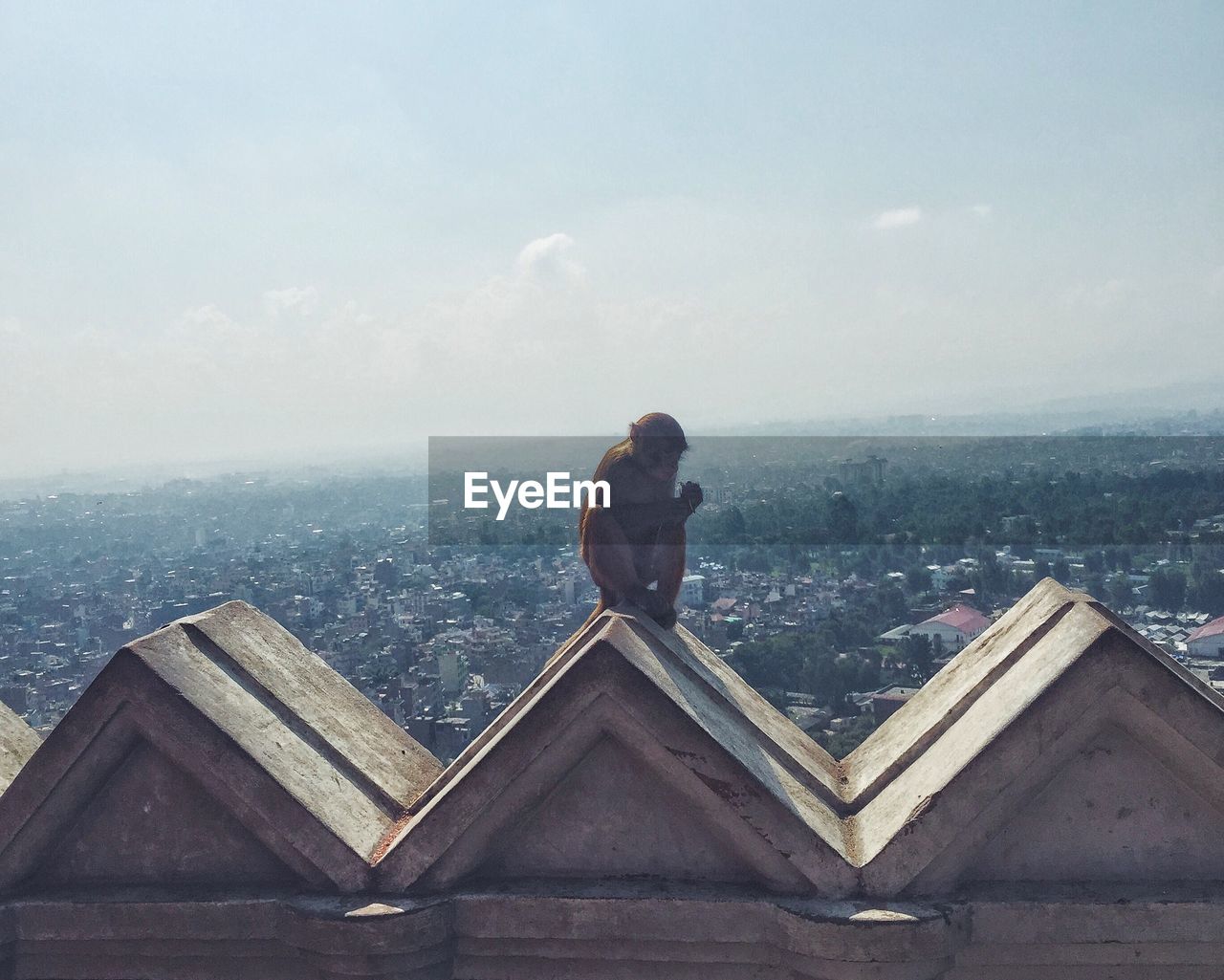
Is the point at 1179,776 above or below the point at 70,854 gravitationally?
above

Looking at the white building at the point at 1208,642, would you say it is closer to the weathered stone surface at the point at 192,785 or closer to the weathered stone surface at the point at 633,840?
the weathered stone surface at the point at 633,840

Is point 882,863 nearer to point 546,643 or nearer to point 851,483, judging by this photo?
point 546,643

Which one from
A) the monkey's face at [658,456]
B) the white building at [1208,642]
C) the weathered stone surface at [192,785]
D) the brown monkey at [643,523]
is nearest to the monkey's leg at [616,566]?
the brown monkey at [643,523]

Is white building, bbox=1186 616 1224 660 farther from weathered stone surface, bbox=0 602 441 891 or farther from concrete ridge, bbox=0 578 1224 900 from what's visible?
weathered stone surface, bbox=0 602 441 891

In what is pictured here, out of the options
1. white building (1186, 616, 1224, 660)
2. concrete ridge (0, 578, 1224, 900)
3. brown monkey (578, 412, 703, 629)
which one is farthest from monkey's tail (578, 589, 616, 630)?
white building (1186, 616, 1224, 660)

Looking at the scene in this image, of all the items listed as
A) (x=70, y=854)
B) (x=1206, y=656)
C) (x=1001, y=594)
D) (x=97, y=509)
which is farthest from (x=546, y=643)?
(x=97, y=509)

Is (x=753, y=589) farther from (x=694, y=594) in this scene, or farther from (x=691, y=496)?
(x=691, y=496)

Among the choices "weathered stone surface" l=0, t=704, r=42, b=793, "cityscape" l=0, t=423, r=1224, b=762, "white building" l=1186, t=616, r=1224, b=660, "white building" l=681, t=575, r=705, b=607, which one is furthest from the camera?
"white building" l=681, t=575, r=705, b=607
